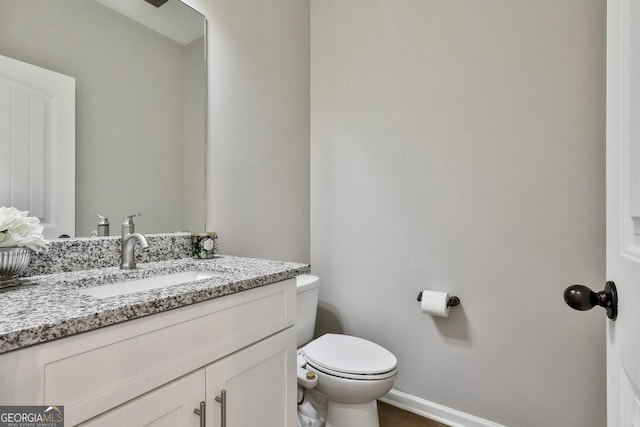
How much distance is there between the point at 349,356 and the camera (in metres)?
1.45

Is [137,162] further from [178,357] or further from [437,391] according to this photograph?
[437,391]

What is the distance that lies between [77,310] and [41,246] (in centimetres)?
38

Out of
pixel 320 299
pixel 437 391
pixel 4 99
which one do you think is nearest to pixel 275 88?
pixel 4 99

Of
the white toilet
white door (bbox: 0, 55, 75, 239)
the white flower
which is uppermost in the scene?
white door (bbox: 0, 55, 75, 239)

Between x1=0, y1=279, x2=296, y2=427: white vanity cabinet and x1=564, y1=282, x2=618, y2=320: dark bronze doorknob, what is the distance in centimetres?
76

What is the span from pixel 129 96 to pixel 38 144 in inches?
14.6

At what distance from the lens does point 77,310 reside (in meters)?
0.61

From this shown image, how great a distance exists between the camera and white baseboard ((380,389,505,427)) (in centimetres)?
151

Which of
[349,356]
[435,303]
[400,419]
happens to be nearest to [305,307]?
[349,356]

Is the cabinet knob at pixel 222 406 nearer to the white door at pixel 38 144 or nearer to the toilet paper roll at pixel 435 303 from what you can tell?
the white door at pixel 38 144

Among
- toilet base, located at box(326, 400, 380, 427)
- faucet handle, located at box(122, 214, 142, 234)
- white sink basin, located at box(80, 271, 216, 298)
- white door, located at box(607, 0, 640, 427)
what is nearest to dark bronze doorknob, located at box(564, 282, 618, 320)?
white door, located at box(607, 0, 640, 427)

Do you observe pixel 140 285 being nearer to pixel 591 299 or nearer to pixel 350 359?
pixel 350 359

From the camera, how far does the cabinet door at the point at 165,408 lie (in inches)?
24.8

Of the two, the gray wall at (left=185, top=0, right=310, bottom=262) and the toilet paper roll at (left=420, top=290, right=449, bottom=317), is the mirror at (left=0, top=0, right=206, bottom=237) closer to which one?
the gray wall at (left=185, top=0, right=310, bottom=262)
